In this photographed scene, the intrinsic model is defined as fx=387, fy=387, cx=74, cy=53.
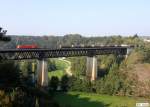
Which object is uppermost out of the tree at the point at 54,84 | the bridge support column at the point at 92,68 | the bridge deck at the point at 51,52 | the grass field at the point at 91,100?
the bridge deck at the point at 51,52

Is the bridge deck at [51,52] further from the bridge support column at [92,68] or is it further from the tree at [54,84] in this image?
the tree at [54,84]

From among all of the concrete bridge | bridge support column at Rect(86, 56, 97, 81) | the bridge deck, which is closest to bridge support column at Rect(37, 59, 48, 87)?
the concrete bridge

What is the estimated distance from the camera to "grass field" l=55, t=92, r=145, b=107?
189 ft

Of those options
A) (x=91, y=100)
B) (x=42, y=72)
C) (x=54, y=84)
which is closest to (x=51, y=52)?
(x=42, y=72)

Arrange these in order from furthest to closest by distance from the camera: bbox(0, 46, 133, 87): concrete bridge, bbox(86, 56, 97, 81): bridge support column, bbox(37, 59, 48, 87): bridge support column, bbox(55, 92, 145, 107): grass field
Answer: bbox(86, 56, 97, 81): bridge support column, bbox(37, 59, 48, 87): bridge support column, bbox(0, 46, 133, 87): concrete bridge, bbox(55, 92, 145, 107): grass field

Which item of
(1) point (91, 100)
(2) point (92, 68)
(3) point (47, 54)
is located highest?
(3) point (47, 54)

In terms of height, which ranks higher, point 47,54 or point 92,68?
point 47,54

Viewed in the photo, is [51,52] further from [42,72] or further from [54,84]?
[54,84]

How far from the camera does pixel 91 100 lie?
2461 inches

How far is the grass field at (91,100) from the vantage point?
189ft

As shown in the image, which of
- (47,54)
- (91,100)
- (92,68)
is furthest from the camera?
(92,68)

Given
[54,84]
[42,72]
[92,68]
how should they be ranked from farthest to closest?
[92,68], [54,84], [42,72]

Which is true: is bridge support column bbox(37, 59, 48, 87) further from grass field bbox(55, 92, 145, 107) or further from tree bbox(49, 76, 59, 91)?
grass field bbox(55, 92, 145, 107)

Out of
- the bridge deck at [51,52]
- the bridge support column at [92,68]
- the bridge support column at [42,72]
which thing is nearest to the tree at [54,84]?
the bridge support column at [42,72]
